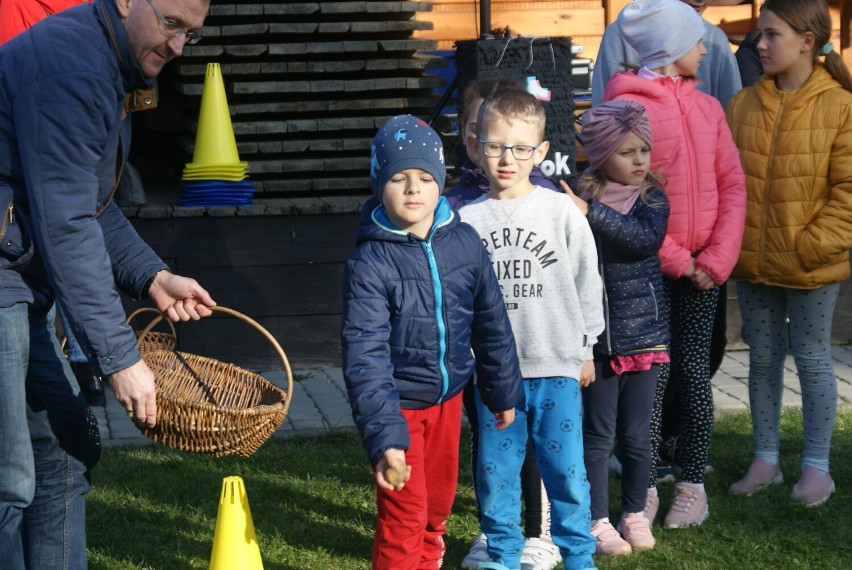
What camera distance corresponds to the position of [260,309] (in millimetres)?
7375

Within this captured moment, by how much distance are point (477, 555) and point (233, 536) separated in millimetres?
1016

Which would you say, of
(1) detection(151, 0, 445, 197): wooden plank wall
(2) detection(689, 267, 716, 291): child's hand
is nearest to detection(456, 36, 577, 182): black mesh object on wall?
(1) detection(151, 0, 445, 197): wooden plank wall

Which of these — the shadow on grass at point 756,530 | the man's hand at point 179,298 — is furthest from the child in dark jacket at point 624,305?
the man's hand at point 179,298

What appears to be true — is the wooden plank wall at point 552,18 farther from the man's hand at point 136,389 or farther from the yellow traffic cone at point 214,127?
the man's hand at point 136,389

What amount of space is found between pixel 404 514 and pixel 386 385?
0.46 meters

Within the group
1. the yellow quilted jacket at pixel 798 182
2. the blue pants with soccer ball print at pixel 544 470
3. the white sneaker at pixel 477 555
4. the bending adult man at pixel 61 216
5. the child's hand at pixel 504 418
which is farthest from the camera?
the yellow quilted jacket at pixel 798 182

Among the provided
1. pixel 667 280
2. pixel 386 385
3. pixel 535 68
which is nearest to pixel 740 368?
pixel 535 68

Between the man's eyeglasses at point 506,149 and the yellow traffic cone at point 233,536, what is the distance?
136cm

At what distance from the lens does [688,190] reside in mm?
4996

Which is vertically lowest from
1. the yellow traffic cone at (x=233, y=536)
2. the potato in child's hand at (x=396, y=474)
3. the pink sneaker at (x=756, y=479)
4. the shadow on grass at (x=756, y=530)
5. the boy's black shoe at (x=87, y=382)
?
the shadow on grass at (x=756, y=530)

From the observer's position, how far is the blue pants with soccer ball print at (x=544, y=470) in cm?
427

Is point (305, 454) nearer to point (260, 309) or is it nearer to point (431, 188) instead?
point (260, 309)

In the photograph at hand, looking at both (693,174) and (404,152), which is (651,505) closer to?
Answer: (693,174)

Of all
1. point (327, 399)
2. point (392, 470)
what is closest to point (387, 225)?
point (392, 470)
